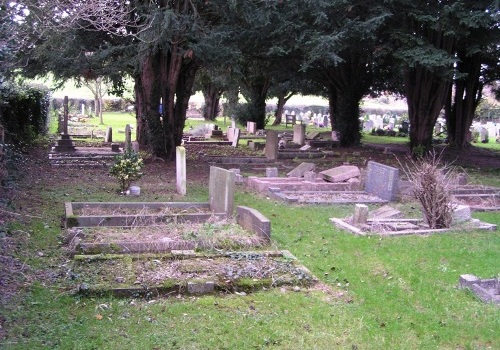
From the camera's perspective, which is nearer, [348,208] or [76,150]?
[348,208]

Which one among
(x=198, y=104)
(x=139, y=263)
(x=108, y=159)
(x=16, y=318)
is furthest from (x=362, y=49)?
(x=198, y=104)

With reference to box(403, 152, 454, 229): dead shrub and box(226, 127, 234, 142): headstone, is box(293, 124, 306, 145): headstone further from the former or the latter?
box(403, 152, 454, 229): dead shrub

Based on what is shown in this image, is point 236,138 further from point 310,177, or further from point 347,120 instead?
point 310,177

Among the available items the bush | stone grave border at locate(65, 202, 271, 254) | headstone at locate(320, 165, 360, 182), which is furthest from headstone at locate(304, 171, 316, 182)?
the bush

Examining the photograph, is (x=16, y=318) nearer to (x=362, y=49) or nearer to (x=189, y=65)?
(x=189, y=65)

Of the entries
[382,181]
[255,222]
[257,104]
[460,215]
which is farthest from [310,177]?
[257,104]

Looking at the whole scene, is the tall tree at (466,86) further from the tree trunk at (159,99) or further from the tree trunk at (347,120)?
the tree trunk at (159,99)

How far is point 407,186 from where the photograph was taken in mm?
13070

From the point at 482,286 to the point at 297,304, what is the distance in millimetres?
2312

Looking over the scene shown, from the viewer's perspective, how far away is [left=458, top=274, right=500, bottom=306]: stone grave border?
6.08 meters

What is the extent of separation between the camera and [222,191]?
917 centimetres

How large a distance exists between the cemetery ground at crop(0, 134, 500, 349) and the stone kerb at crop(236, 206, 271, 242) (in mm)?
291

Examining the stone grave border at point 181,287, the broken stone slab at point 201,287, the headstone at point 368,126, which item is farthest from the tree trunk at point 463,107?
the broken stone slab at point 201,287

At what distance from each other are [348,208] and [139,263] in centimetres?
577
